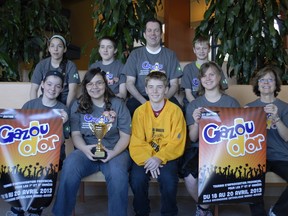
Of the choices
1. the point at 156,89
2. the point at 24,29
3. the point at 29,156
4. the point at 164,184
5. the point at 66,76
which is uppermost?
the point at 24,29

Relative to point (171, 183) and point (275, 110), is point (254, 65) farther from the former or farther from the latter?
point (171, 183)

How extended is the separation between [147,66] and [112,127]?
0.78 meters

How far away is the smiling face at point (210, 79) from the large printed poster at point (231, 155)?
263mm

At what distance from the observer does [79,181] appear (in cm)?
246

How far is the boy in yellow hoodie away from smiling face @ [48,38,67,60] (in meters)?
0.95

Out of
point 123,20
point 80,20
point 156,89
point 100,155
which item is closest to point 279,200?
point 156,89

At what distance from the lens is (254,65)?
385 centimetres

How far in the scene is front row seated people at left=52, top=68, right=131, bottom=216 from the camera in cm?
241

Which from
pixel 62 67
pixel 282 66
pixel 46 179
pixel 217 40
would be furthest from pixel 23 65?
pixel 282 66

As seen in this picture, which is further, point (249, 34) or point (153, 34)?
point (249, 34)

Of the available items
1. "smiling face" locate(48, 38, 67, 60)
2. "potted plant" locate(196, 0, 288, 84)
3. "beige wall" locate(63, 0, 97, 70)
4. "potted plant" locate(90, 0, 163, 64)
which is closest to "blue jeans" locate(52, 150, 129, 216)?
"smiling face" locate(48, 38, 67, 60)

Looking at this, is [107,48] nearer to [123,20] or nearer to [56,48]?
[56,48]

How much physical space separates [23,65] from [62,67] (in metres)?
1.56

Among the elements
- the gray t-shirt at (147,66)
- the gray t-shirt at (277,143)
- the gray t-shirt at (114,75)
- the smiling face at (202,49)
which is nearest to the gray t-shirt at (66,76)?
the gray t-shirt at (114,75)
